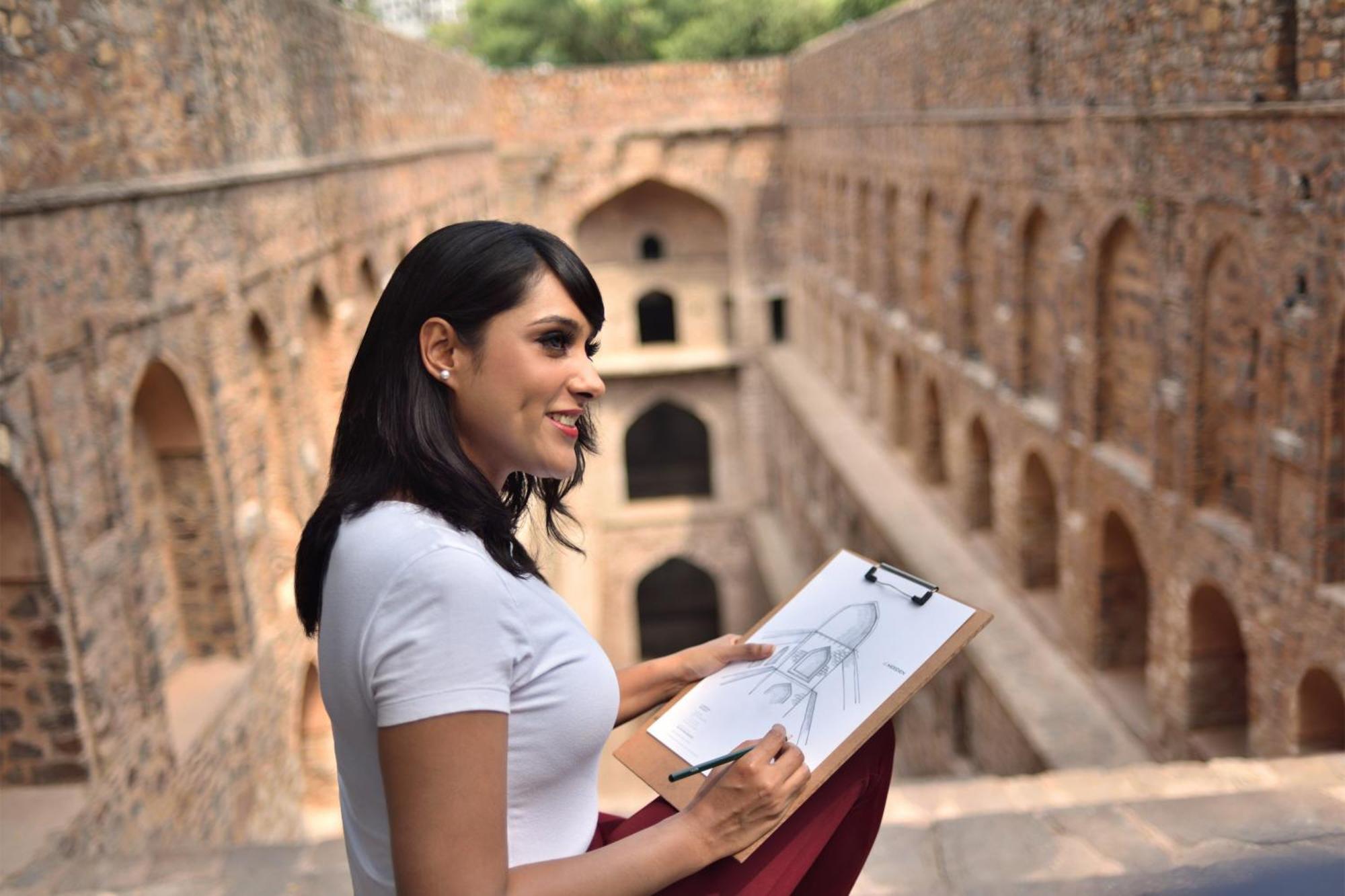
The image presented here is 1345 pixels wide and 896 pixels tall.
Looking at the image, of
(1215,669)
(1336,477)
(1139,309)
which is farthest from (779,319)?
(1336,477)

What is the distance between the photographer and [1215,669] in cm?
698

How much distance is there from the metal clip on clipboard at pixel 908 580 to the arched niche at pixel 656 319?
66.8 feet

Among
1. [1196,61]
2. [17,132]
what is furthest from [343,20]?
[1196,61]

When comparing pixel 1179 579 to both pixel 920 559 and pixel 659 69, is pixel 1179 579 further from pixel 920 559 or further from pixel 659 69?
pixel 659 69

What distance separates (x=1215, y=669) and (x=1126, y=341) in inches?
79.4

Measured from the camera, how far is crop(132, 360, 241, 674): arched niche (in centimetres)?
657

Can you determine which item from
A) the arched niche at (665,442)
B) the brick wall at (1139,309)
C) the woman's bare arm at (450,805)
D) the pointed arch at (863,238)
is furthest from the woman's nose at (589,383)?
the arched niche at (665,442)

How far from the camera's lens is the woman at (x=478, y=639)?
1541 millimetres

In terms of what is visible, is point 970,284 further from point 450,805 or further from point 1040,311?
point 450,805

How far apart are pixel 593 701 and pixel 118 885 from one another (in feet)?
9.04

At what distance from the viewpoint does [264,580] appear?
753 cm

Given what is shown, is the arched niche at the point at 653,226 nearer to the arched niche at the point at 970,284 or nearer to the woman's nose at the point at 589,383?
the arched niche at the point at 970,284

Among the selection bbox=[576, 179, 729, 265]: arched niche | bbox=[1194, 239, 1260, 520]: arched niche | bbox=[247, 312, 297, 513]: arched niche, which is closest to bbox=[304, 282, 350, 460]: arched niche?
bbox=[247, 312, 297, 513]: arched niche

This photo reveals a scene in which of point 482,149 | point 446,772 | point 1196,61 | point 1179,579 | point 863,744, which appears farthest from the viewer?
point 482,149
